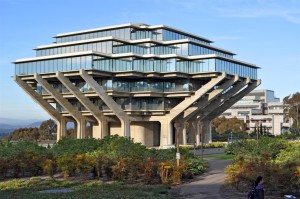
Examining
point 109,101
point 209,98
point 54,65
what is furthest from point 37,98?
point 209,98

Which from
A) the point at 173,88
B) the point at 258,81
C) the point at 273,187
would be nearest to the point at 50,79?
the point at 173,88

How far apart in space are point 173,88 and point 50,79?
2038 centimetres

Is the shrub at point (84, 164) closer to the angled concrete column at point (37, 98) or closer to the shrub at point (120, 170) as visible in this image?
the shrub at point (120, 170)

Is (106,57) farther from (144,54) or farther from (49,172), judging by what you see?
(49,172)

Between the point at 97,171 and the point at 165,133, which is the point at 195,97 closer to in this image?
the point at 165,133

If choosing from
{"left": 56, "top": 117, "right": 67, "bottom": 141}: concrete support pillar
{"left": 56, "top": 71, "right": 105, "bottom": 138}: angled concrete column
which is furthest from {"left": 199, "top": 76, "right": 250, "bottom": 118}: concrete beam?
{"left": 56, "top": 117, "right": 67, "bottom": 141}: concrete support pillar

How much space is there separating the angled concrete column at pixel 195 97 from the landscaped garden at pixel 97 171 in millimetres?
35102

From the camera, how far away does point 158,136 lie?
7881cm

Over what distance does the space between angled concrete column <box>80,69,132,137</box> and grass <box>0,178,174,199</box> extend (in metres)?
37.8

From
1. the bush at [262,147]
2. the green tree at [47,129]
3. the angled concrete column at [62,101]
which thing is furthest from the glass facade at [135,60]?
the green tree at [47,129]

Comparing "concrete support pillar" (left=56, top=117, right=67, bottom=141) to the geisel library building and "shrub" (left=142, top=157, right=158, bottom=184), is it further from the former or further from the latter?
"shrub" (left=142, top=157, right=158, bottom=184)

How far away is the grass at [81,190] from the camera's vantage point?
65.2ft

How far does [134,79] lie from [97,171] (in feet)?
141

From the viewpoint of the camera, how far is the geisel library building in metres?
66.8
